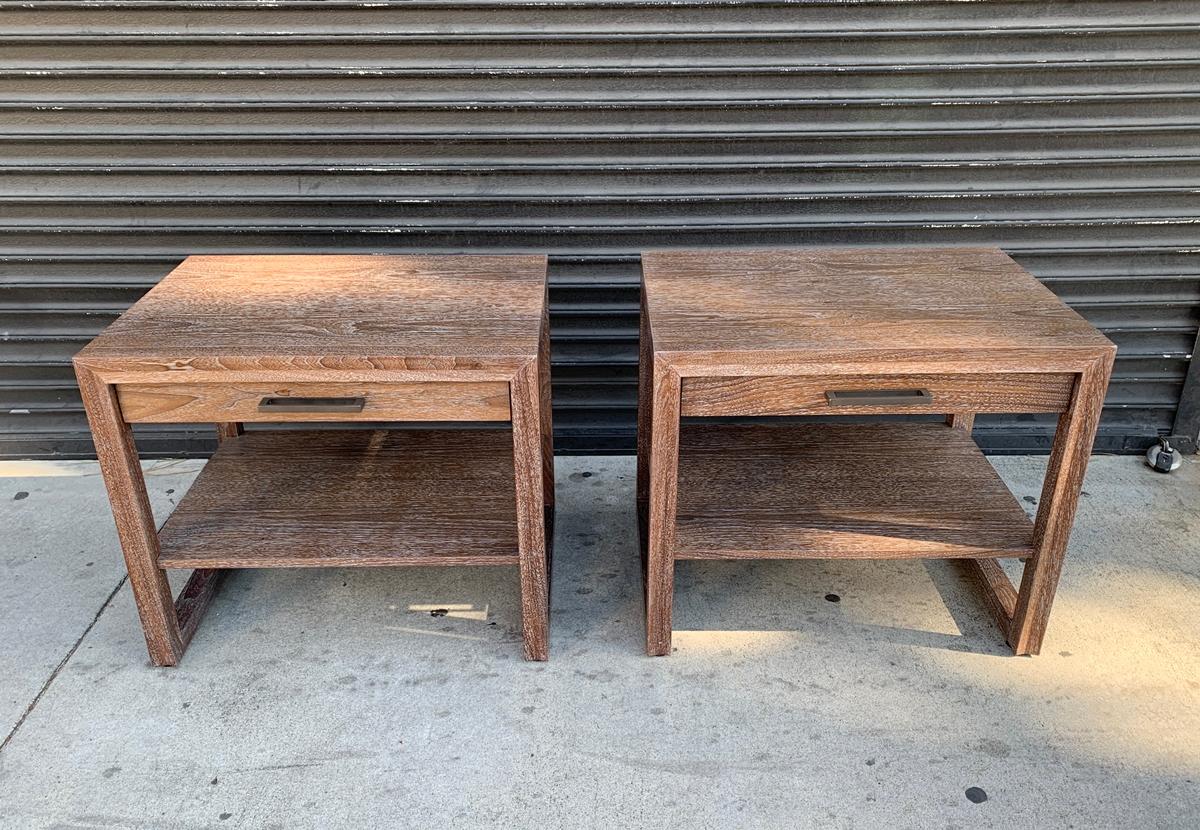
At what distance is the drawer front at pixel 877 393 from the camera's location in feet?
6.28

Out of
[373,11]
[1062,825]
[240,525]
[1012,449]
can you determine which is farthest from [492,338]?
[1012,449]

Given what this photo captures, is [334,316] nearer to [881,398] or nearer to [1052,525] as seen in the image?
[881,398]

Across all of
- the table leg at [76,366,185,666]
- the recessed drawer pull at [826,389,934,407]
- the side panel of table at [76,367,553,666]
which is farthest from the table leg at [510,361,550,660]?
the table leg at [76,366,185,666]

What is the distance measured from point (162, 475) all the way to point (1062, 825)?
2.62 meters

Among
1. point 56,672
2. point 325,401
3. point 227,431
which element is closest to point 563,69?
point 325,401

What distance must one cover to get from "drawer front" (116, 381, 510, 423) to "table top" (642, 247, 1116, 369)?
381 millimetres

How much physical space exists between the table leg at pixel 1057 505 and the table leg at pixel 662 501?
79 cm

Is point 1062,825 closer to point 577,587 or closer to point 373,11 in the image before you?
point 577,587

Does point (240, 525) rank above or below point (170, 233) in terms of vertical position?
below

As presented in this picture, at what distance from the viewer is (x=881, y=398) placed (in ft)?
6.31

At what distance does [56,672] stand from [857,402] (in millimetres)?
1874

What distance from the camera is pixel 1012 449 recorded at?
10.3 feet

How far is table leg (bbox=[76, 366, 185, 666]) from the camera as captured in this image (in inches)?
77.0

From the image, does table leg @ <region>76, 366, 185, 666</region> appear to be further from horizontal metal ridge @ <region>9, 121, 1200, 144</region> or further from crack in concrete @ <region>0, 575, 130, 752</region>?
horizontal metal ridge @ <region>9, 121, 1200, 144</region>
